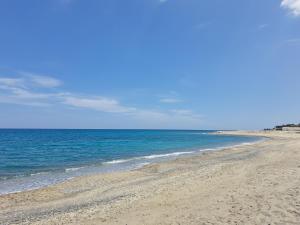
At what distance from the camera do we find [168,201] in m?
12.2

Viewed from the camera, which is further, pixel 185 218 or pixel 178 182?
pixel 178 182

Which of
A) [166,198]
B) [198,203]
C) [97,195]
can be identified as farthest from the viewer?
[97,195]

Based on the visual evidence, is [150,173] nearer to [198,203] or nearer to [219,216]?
[198,203]

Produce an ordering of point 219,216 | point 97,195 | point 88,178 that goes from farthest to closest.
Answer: point 88,178
point 97,195
point 219,216

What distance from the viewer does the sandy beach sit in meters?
9.81

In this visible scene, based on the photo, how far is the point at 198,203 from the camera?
451 inches

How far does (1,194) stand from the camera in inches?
607

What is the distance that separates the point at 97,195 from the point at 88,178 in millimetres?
4857

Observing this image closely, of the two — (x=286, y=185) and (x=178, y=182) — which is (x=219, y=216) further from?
(x=178, y=182)

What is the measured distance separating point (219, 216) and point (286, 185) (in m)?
5.48

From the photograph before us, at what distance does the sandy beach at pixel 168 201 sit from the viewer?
32.2 ft

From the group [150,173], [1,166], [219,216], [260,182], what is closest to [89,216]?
[219,216]

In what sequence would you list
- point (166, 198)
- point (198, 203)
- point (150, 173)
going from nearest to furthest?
point (198, 203)
point (166, 198)
point (150, 173)

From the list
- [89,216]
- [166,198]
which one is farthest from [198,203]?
[89,216]
